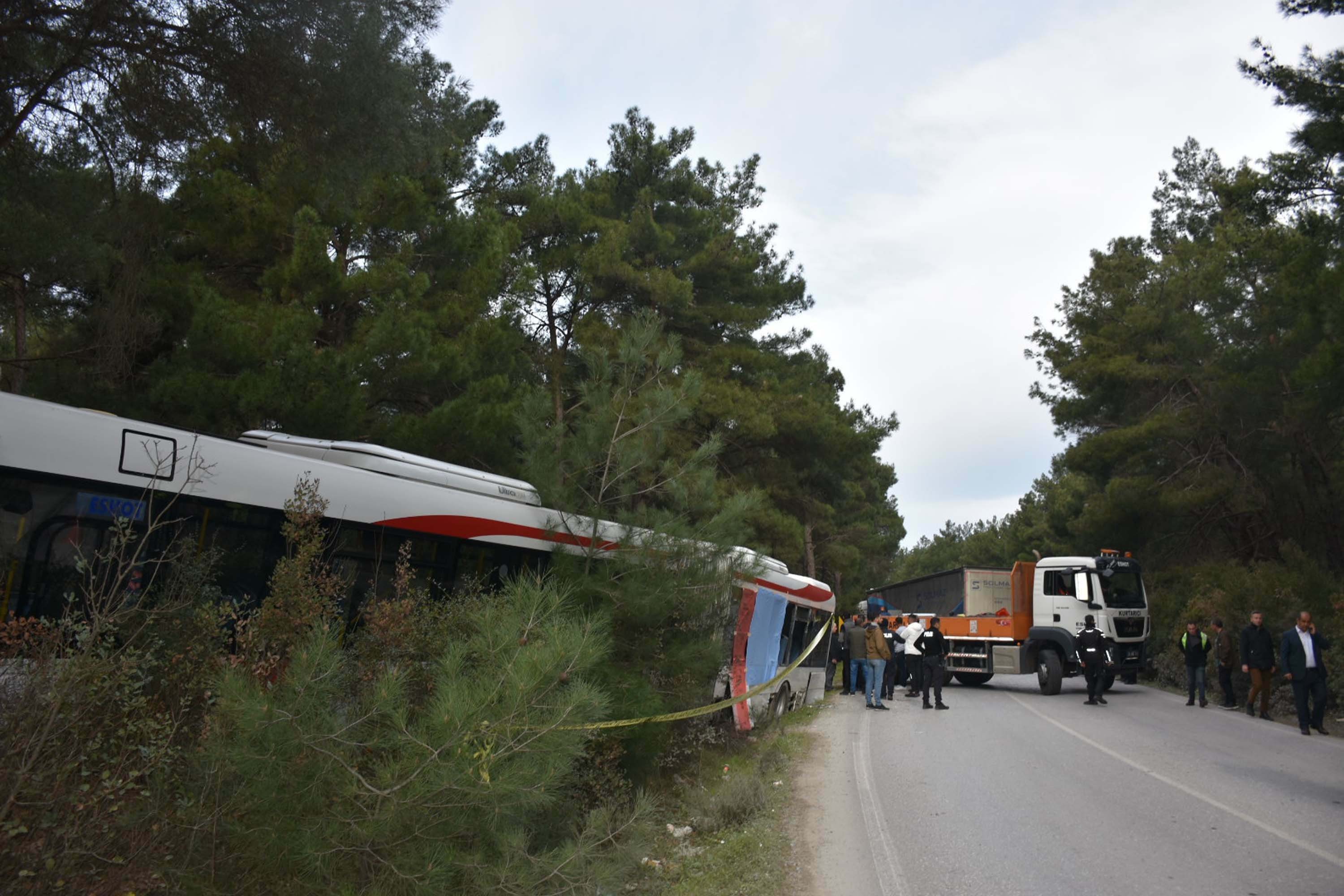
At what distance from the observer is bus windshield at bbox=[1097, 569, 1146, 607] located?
69.5ft

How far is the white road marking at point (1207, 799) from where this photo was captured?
282 inches

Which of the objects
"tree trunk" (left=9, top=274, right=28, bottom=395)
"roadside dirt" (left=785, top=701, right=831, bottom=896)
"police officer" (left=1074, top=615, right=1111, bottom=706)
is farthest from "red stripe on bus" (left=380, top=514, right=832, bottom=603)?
"police officer" (left=1074, top=615, right=1111, bottom=706)

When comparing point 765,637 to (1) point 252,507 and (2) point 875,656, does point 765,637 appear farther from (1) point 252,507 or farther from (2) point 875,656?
(1) point 252,507

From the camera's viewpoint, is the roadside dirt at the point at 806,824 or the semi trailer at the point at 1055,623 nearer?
the roadside dirt at the point at 806,824

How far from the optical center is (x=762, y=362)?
2986 centimetres

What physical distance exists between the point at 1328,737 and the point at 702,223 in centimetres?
2128

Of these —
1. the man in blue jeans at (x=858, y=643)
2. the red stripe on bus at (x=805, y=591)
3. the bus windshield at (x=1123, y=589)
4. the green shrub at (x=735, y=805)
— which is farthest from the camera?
the bus windshield at (x=1123, y=589)

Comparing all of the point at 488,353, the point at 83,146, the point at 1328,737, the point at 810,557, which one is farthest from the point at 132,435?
the point at 810,557

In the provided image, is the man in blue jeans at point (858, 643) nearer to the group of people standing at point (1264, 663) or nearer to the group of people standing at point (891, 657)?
the group of people standing at point (891, 657)

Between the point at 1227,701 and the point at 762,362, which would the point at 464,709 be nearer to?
the point at 1227,701

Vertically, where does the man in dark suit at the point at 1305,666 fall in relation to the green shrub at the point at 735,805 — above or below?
above

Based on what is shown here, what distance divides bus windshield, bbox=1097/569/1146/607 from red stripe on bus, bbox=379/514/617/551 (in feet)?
49.6

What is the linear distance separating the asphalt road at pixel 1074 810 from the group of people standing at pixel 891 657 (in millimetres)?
2523

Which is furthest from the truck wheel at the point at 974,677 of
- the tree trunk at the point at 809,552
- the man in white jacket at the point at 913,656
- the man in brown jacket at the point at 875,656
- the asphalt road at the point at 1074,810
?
the tree trunk at the point at 809,552
